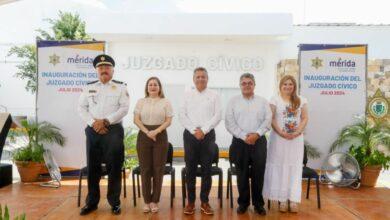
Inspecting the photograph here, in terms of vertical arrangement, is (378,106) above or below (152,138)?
above

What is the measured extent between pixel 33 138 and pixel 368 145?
510cm

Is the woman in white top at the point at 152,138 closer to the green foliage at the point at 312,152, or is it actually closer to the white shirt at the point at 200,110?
the white shirt at the point at 200,110

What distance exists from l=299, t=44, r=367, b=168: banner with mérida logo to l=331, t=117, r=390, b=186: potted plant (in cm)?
17

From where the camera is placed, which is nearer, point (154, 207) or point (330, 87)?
point (154, 207)

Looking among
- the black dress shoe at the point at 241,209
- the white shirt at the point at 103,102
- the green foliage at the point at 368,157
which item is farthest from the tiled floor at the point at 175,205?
the white shirt at the point at 103,102

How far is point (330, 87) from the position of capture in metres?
5.99

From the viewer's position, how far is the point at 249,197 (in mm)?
4258

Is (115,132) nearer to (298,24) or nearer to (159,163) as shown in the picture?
(159,163)

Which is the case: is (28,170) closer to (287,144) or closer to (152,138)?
(152,138)

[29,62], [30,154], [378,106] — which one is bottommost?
[30,154]

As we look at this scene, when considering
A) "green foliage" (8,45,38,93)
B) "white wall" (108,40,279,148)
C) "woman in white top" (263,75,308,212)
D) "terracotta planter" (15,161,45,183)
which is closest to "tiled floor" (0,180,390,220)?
"terracotta planter" (15,161,45,183)

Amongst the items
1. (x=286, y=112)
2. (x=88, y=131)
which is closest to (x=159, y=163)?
(x=88, y=131)

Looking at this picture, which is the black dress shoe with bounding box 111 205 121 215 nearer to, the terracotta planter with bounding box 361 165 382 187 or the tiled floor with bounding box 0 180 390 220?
the tiled floor with bounding box 0 180 390 220

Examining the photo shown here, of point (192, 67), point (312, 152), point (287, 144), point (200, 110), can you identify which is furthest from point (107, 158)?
point (192, 67)
